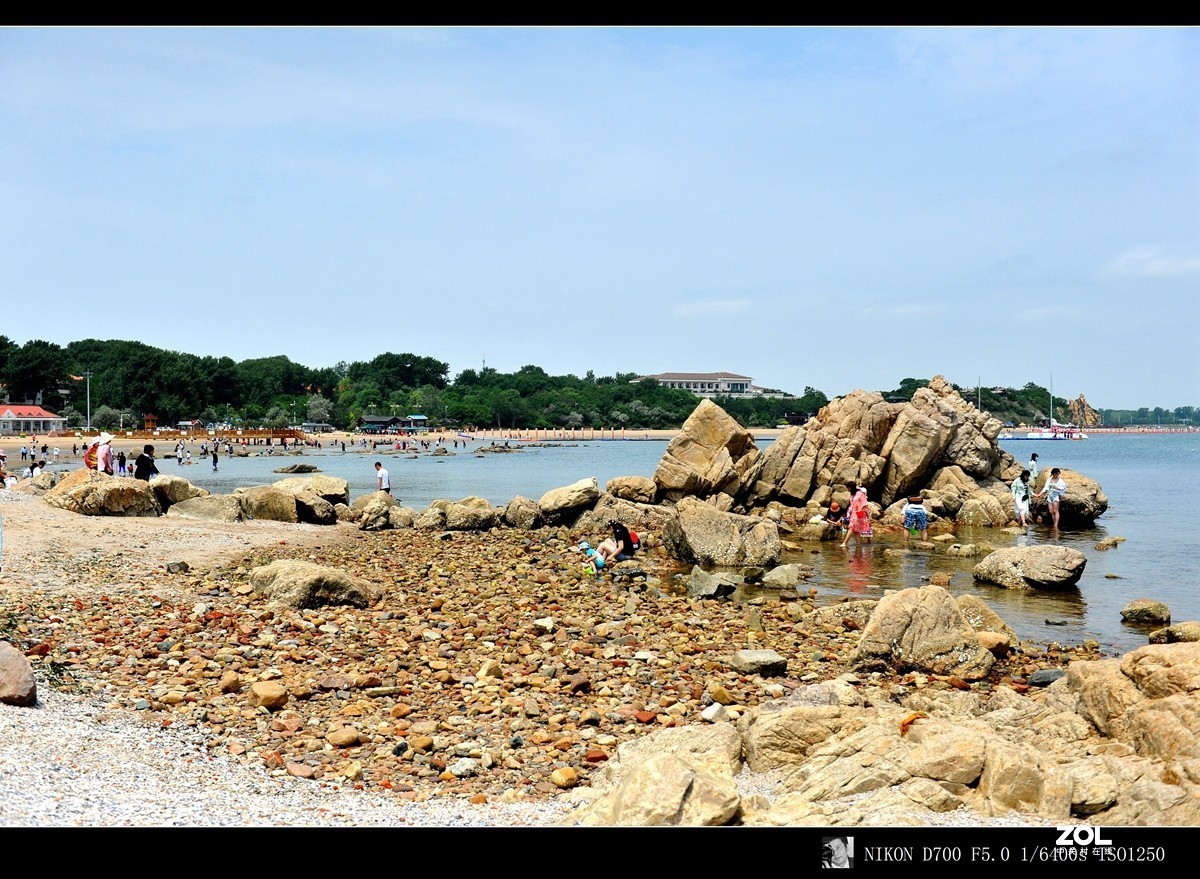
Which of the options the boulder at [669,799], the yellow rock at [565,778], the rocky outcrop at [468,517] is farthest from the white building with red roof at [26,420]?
the boulder at [669,799]

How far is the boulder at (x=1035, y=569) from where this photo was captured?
63.6 ft

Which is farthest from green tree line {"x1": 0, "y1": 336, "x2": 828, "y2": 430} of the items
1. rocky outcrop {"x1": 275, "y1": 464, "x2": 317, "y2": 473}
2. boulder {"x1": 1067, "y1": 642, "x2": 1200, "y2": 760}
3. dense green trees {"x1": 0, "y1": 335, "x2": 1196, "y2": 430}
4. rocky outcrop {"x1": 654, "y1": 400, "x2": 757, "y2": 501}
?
boulder {"x1": 1067, "y1": 642, "x2": 1200, "y2": 760}

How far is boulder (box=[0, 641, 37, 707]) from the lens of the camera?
7.86m

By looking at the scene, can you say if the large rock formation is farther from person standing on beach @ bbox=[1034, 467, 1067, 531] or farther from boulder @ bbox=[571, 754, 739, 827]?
boulder @ bbox=[571, 754, 739, 827]

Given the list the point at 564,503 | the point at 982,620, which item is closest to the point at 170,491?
the point at 564,503

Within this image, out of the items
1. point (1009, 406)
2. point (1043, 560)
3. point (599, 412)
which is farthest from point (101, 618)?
point (599, 412)

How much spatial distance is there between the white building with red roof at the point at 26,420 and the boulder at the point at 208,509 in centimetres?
8406

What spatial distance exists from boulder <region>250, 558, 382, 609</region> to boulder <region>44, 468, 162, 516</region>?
32.0 ft

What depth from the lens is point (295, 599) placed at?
1298 cm

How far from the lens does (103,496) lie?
21.4 m

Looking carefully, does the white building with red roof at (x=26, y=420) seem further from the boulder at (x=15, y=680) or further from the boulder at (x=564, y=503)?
the boulder at (x=15, y=680)

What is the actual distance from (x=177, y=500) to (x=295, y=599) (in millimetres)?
13198
